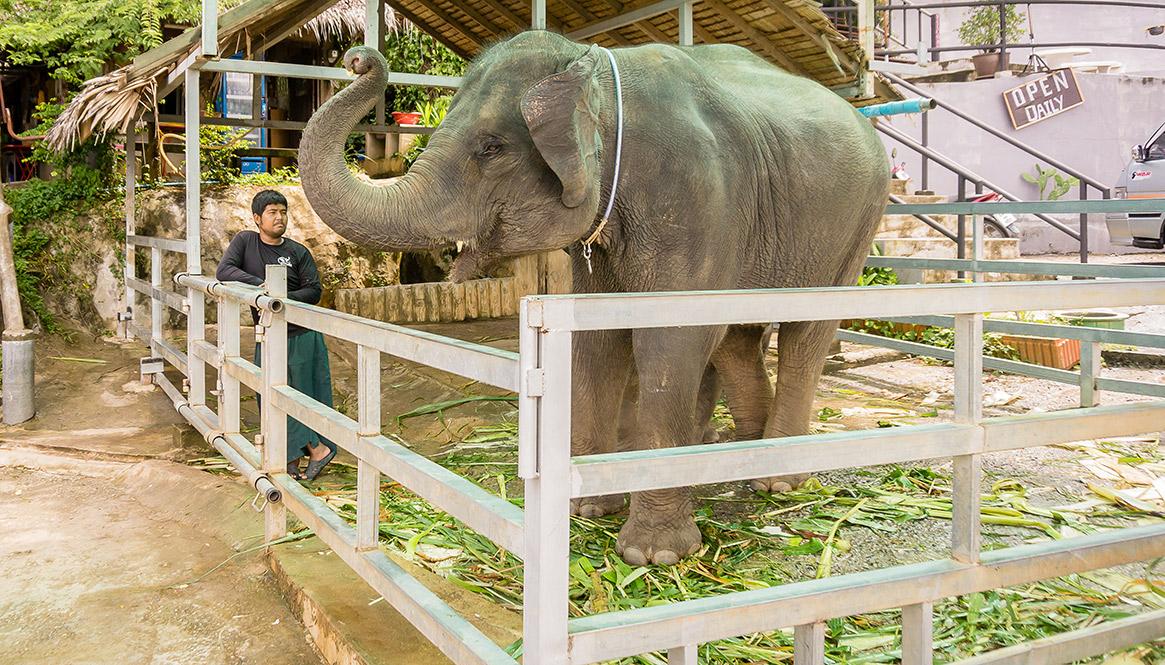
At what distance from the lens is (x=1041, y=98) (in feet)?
53.4

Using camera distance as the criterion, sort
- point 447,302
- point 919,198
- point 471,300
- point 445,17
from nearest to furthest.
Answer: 1. point 445,17
2. point 447,302
3. point 471,300
4. point 919,198

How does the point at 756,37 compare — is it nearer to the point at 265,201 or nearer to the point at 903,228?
the point at 265,201

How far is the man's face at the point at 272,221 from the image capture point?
5301 mm

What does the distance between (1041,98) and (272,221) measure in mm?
14774

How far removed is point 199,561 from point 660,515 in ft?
6.23

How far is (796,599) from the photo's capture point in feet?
6.92

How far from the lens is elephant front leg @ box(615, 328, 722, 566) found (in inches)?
144

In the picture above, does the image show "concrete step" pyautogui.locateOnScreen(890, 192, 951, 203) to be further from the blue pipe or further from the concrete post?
the concrete post

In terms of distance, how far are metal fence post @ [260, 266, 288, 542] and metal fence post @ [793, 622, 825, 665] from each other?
7.33 feet

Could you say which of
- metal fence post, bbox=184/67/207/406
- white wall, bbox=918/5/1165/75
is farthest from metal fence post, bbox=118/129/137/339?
white wall, bbox=918/5/1165/75

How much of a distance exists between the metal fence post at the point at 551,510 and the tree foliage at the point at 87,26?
9.66m

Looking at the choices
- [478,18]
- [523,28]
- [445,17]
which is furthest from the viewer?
[445,17]

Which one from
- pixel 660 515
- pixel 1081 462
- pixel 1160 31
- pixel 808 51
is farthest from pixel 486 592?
pixel 1160 31

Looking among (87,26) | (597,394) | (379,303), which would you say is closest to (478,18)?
(379,303)
